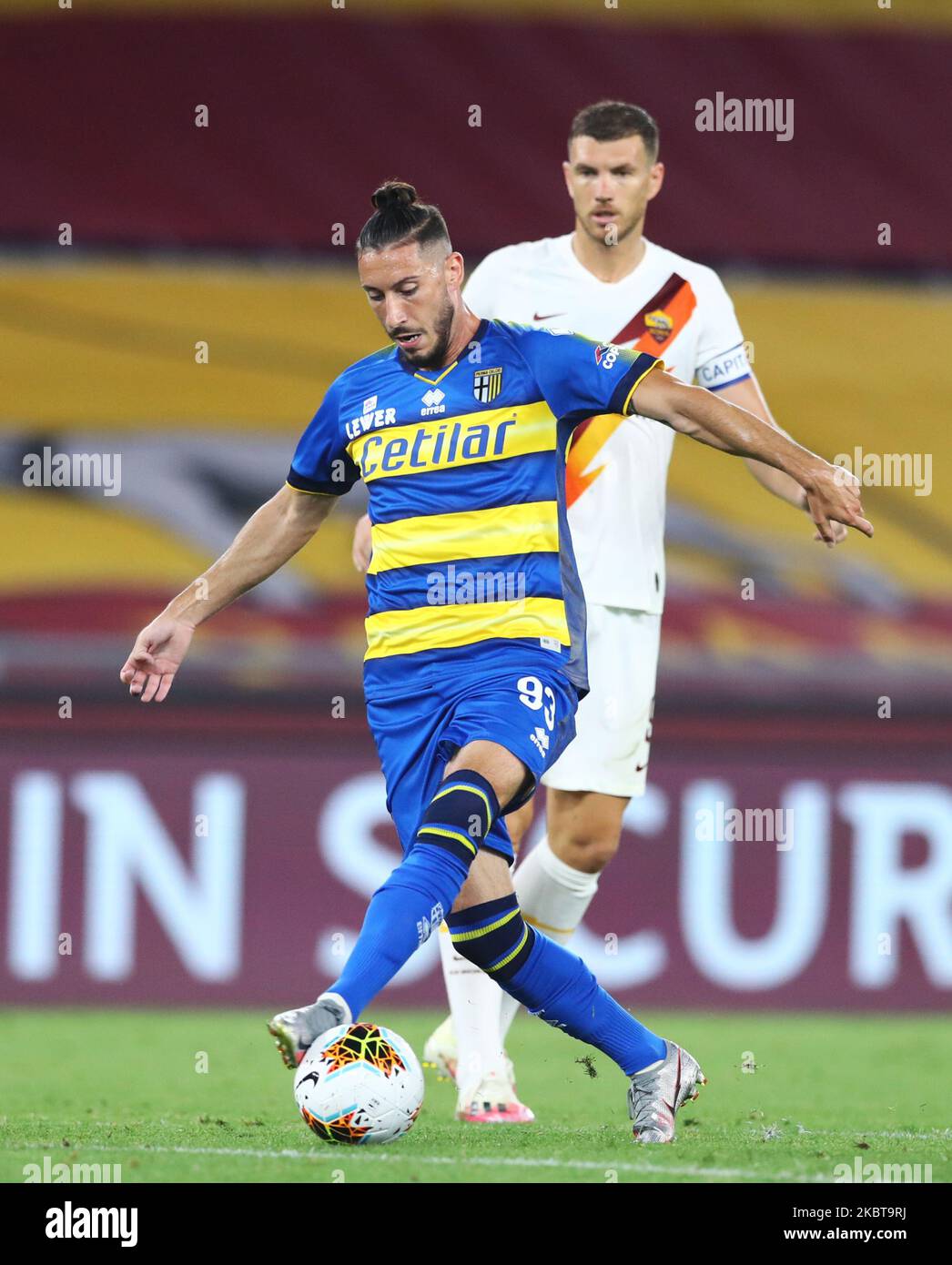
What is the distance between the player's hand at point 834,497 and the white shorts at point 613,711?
125 centimetres

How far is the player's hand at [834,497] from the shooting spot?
411 cm

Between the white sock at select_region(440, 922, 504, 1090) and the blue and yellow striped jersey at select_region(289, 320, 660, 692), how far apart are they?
1.06m

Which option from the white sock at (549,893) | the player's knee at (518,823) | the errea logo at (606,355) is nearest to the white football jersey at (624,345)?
the player's knee at (518,823)

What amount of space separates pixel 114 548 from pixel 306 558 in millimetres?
915

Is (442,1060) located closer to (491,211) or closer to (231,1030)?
(231,1030)

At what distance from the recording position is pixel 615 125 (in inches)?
211

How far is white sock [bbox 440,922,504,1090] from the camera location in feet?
16.7

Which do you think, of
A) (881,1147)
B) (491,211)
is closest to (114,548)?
(491,211)

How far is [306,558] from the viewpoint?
31.3 feet

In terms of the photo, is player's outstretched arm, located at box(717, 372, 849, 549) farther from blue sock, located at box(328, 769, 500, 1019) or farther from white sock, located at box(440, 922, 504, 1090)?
white sock, located at box(440, 922, 504, 1090)

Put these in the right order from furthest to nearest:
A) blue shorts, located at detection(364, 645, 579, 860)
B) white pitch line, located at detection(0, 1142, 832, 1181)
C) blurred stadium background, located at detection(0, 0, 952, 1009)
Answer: blurred stadium background, located at detection(0, 0, 952, 1009), blue shorts, located at detection(364, 645, 579, 860), white pitch line, located at detection(0, 1142, 832, 1181)

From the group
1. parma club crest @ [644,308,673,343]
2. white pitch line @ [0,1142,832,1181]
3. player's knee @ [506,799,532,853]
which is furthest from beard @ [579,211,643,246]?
white pitch line @ [0,1142,832,1181]

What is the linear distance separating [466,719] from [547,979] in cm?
60

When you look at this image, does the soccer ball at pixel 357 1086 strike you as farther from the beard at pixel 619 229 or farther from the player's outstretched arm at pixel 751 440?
the beard at pixel 619 229
